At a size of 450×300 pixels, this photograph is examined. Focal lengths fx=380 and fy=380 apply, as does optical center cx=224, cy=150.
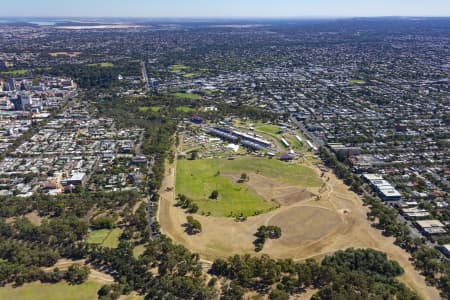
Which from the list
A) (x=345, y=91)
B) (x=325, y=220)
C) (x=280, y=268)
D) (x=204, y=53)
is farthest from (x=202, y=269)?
(x=204, y=53)

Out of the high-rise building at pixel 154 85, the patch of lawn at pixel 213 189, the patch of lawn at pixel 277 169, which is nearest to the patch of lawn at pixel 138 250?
the patch of lawn at pixel 213 189

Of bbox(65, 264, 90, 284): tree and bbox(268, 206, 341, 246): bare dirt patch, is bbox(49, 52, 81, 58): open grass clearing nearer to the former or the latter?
bbox(268, 206, 341, 246): bare dirt patch

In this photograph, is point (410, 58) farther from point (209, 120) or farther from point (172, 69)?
point (209, 120)

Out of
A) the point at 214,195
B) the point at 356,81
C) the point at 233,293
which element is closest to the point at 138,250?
the point at 233,293

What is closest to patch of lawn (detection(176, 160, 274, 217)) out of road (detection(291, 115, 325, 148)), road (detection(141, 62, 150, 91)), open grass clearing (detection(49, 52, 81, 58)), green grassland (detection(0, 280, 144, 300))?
green grassland (detection(0, 280, 144, 300))

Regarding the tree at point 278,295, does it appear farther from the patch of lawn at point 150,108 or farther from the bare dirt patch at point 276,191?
the patch of lawn at point 150,108
